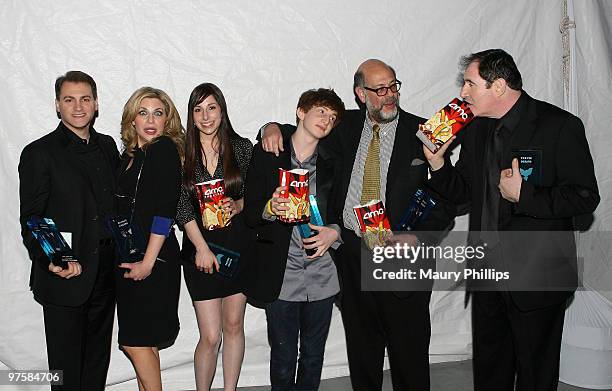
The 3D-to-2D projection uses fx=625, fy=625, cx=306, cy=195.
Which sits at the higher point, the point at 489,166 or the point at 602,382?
the point at 489,166

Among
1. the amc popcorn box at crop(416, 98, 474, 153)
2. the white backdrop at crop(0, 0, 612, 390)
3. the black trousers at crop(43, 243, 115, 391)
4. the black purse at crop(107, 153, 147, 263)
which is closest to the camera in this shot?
the amc popcorn box at crop(416, 98, 474, 153)

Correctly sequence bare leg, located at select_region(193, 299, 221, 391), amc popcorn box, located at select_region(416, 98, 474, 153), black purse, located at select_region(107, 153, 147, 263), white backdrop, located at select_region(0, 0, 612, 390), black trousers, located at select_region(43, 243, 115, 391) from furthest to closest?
white backdrop, located at select_region(0, 0, 612, 390)
bare leg, located at select_region(193, 299, 221, 391)
black trousers, located at select_region(43, 243, 115, 391)
black purse, located at select_region(107, 153, 147, 263)
amc popcorn box, located at select_region(416, 98, 474, 153)

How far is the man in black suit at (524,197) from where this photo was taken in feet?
7.86

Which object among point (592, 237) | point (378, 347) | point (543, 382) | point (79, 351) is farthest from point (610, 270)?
point (79, 351)

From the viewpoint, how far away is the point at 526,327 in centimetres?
256

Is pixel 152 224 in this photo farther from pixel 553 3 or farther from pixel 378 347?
pixel 553 3

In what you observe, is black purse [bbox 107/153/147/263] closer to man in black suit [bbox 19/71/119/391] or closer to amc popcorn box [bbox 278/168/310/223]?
man in black suit [bbox 19/71/119/391]

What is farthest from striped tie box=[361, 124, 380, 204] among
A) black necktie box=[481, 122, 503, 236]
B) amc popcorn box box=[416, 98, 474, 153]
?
black necktie box=[481, 122, 503, 236]

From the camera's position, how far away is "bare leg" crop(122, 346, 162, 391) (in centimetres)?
287

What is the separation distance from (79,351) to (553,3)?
329cm

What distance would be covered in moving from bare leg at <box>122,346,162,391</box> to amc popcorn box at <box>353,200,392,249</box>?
115 centimetres

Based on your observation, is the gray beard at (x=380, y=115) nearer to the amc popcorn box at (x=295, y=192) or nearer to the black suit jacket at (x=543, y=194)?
the black suit jacket at (x=543, y=194)

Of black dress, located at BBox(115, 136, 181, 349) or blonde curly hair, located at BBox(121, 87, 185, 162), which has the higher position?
blonde curly hair, located at BBox(121, 87, 185, 162)

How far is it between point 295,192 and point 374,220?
354 mm
